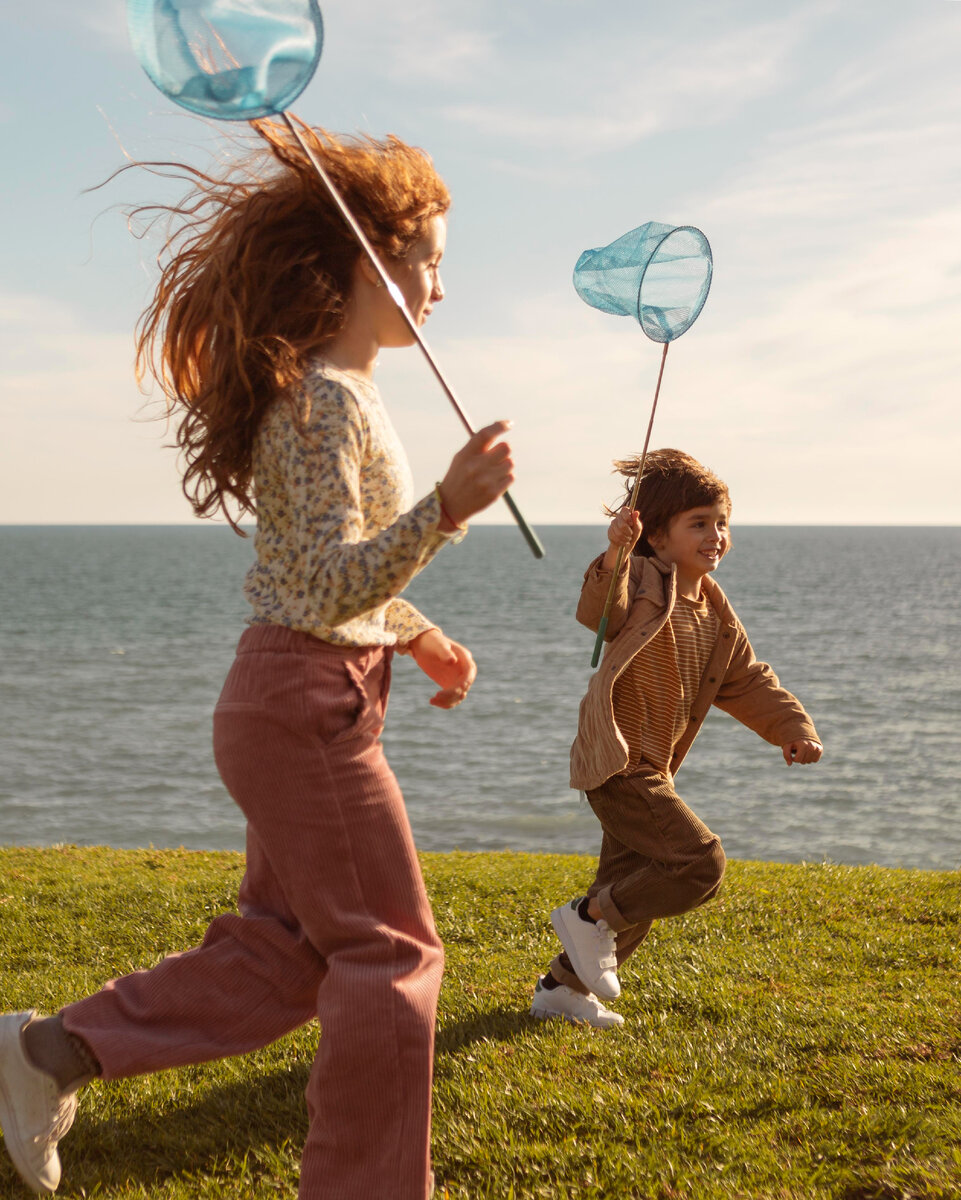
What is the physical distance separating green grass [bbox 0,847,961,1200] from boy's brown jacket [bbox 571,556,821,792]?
3.00ft

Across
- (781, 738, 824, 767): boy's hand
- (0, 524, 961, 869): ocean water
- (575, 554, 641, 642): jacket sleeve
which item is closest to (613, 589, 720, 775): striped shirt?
(575, 554, 641, 642): jacket sleeve

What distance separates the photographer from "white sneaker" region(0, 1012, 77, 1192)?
270cm

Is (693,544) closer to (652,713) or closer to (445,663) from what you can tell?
(652,713)

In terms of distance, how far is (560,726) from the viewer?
1140 inches

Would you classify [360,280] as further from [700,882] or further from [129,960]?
[129,960]

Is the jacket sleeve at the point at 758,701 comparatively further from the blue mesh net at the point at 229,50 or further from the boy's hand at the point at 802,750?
the blue mesh net at the point at 229,50

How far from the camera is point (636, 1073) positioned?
3709 mm

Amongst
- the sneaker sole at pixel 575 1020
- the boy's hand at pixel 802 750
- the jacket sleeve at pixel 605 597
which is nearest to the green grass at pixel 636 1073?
the sneaker sole at pixel 575 1020

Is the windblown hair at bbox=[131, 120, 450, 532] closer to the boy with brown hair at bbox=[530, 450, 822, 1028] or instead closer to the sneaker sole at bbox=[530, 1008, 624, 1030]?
the boy with brown hair at bbox=[530, 450, 822, 1028]

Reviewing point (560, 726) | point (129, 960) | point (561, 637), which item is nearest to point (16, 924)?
point (129, 960)

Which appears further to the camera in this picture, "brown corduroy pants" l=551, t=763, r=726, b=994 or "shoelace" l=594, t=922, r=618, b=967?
"shoelace" l=594, t=922, r=618, b=967

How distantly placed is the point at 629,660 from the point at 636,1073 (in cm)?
129

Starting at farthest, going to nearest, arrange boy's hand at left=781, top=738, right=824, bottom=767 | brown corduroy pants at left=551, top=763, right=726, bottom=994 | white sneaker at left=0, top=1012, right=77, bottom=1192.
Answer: boy's hand at left=781, top=738, right=824, bottom=767 → brown corduroy pants at left=551, top=763, right=726, bottom=994 → white sneaker at left=0, top=1012, right=77, bottom=1192

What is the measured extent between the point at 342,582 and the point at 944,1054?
2759 millimetres
